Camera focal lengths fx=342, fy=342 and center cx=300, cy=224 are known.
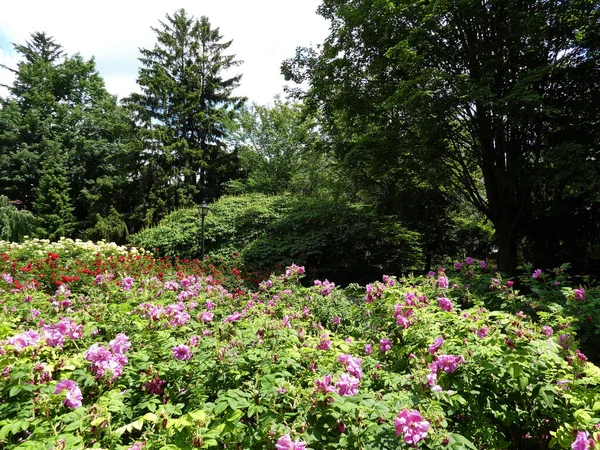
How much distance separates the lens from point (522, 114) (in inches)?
239

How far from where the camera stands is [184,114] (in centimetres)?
2184

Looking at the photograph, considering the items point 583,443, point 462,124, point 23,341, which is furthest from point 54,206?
point 583,443

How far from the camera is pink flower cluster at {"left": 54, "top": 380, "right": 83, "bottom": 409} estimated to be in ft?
5.12

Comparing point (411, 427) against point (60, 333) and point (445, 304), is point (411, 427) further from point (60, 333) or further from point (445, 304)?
point (60, 333)

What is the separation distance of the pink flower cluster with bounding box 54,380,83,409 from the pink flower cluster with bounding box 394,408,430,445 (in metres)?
1.41

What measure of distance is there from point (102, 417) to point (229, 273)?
23.1ft

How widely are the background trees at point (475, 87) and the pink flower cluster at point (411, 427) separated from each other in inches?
232

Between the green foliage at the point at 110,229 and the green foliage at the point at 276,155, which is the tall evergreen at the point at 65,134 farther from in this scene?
the green foliage at the point at 276,155

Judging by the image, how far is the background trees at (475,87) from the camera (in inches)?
243

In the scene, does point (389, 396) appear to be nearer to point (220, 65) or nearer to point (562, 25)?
point (562, 25)

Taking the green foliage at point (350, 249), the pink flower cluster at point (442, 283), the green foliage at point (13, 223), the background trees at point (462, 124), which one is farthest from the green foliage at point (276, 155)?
the pink flower cluster at point (442, 283)

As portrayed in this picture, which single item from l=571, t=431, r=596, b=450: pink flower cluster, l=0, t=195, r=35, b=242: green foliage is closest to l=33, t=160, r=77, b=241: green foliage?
l=0, t=195, r=35, b=242: green foliage

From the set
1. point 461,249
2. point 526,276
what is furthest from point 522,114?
point 461,249

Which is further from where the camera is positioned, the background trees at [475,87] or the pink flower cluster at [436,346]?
the background trees at [475,87]
